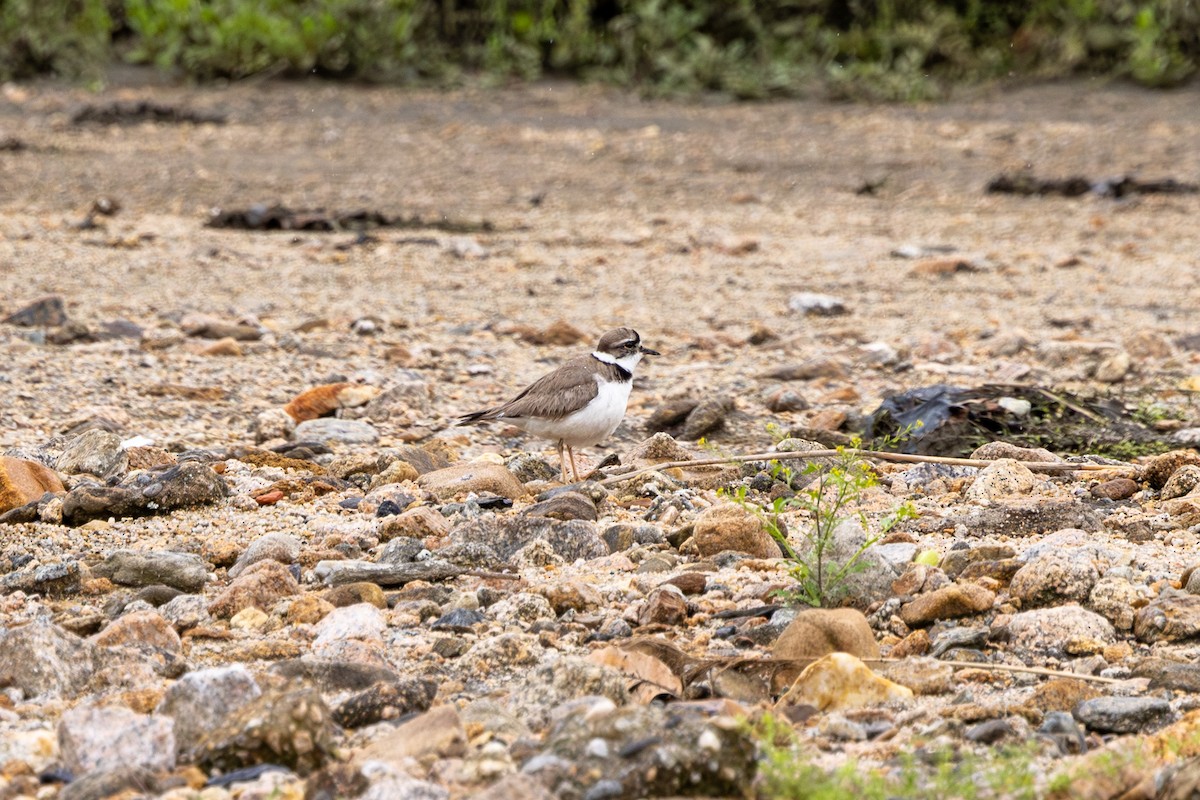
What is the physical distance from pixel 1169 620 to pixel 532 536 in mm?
1741

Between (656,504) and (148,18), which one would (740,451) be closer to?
(656,504)

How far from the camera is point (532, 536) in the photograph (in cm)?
452

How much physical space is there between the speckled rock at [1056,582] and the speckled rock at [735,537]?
2.49 ft

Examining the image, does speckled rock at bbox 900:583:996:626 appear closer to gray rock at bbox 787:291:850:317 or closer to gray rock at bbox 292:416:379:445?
gray rock at bbox 292:416:379:445

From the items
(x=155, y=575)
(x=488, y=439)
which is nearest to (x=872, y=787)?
(x=155, y=575)

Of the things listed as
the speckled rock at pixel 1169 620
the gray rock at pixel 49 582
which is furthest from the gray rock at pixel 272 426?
the speckled rock at pixel 1169 620

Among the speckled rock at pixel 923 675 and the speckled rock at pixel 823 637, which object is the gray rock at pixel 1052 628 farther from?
the speckled rock at pixel 823 637

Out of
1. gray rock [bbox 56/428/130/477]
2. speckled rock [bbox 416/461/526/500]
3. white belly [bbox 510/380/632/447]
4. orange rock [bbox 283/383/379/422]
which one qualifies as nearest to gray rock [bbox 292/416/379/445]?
orange rock [bbox 283/383/379/422]

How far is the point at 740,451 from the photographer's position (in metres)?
6.07

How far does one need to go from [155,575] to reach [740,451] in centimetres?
254

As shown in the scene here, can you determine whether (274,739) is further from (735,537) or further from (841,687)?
(735,537)

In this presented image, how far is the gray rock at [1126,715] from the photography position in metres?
3.19

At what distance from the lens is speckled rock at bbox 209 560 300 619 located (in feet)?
13.1

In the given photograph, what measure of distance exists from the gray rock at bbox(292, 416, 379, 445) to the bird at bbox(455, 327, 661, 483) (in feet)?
2.04
